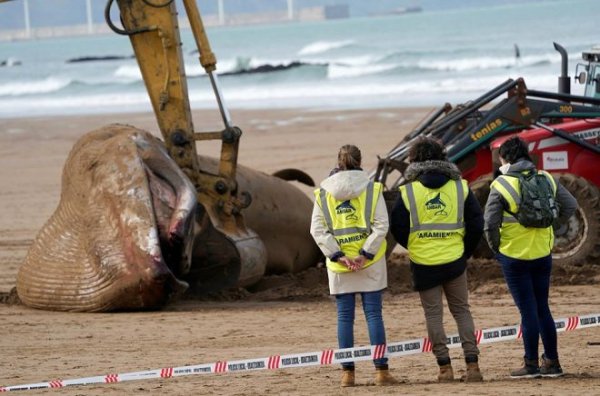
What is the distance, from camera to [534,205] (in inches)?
320

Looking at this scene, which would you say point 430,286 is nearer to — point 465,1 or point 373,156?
point 373,156

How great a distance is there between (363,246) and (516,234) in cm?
94

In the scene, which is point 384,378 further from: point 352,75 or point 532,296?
point 352,75

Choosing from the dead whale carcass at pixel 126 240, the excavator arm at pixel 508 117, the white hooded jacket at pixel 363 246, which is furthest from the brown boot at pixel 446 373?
the excavator arm at pixel 508 117

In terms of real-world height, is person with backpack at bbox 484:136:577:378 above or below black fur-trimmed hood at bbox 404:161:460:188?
below

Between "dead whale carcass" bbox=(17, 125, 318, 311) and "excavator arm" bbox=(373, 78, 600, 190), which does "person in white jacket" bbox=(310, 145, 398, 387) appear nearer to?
"dead whale carcass" bbox=(17, 125, 318, 311)

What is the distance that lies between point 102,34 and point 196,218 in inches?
6643

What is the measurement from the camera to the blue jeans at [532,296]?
821 cm

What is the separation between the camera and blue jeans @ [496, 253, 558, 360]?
821 cm

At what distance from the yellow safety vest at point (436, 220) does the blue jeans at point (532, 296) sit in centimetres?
35

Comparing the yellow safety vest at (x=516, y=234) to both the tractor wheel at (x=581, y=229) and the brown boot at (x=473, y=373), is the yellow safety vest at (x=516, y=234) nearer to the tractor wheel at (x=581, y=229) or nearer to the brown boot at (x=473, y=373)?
the brown boot at (x=473, y=373)

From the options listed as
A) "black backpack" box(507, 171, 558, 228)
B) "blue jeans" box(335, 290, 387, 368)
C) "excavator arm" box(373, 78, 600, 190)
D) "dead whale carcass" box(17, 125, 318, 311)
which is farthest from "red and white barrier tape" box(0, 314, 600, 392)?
"excavator arm" box(373, 78, 600, 190)

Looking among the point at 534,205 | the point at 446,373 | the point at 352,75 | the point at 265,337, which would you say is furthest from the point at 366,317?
the point at 352,75

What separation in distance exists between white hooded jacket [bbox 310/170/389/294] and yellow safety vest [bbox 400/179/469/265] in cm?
21
